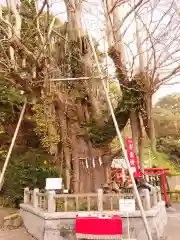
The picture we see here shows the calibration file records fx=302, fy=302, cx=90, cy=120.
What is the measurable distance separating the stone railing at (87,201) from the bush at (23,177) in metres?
3.04

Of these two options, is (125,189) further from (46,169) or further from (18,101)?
(18,101)

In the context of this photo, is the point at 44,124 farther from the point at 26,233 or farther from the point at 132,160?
the point at 26,233

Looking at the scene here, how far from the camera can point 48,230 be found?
9125mm

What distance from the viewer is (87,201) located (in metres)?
9.55

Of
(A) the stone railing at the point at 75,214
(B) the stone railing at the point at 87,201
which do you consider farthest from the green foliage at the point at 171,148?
(A) the stone railing at the point at 75,214

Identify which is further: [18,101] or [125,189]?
[18,101]

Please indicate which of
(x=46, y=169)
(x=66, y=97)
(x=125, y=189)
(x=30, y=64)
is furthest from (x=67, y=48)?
(x=125, y=189)

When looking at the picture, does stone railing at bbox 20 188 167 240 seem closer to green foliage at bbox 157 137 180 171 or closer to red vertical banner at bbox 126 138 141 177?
red vertical banner at bbox 126 138 141 177

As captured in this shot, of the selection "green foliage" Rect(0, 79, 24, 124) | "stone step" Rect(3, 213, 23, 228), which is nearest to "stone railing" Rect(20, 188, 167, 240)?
"stone step" Rect(3, 213, 23, 228)

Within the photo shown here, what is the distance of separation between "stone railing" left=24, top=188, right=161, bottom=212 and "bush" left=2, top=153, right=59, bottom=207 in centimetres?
304

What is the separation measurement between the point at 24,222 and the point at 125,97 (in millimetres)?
6199

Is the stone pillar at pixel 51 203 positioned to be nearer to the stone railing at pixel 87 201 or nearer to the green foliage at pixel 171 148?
the stone railing at pixel 87 201

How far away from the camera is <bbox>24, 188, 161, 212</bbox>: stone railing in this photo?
30.6 feet

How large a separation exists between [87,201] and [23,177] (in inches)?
191
